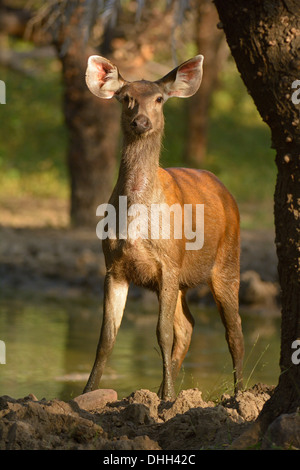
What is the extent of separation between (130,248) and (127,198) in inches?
13.9

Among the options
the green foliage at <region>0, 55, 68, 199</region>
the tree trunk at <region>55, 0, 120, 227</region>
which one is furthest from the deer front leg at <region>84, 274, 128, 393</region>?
the green foliage at <region>0, 55, 68, 199</region>

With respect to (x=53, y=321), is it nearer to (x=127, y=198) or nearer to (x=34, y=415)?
(x=127, y=198)

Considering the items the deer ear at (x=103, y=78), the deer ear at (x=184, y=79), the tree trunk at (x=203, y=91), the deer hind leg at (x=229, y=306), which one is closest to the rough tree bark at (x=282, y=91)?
the deer ear at (x=184, y=79)

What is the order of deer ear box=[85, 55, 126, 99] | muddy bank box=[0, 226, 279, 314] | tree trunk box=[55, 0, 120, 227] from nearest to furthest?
deer ear box=[85, 55, 126, 99] < muddy bank box=[0, 226, 279, 314] < tree trunk box=[55, 0, 120, 227]

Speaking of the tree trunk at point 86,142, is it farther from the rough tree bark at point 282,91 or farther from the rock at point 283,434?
the rock at point 283,434

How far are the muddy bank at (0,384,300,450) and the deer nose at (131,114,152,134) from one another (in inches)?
66.4

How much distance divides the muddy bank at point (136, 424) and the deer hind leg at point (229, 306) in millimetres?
1218

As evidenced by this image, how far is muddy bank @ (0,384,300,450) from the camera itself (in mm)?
4621

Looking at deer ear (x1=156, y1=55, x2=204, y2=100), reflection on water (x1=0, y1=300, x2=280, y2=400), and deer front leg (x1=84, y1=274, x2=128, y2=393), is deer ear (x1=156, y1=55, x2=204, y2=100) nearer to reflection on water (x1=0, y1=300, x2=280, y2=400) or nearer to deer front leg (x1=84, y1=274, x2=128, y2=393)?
deer front leg (x1=84, y1=274, x2=128, y2=393)

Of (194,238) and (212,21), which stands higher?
(212,21)

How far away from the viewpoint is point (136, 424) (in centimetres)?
532

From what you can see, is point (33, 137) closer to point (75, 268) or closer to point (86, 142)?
point (86, 142)

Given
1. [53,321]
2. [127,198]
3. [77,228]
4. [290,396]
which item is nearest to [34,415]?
[290,396]

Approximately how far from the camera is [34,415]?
5.05 metres
